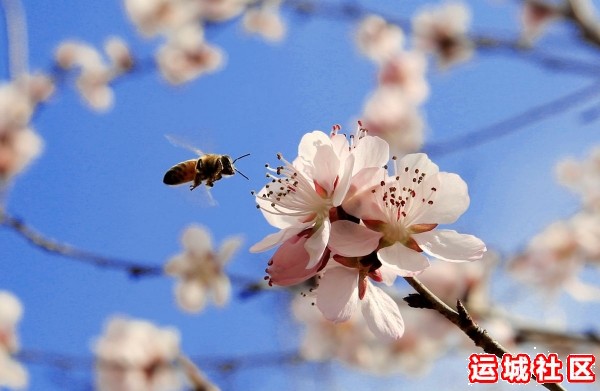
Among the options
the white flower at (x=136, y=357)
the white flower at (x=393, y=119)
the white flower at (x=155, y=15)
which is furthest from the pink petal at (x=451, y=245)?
the white flower at (x=155, y=15)

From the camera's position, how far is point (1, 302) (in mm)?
4332

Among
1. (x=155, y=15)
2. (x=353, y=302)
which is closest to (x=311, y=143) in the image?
(x=353, y=302)

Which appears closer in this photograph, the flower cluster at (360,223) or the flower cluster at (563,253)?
the flower cluster at (360,223)

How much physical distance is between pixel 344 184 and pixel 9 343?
3.81 m

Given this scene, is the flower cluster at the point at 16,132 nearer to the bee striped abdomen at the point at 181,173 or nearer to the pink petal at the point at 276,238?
the bee striped abdomen at the point at 181,173

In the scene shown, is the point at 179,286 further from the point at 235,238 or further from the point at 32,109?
the point at 32,109

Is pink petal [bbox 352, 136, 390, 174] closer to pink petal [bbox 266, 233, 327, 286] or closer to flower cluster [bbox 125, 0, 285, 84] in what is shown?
pink petal [bbox 266, 233, 327, 286]

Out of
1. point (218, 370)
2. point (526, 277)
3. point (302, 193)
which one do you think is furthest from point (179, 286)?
point (302, 193)

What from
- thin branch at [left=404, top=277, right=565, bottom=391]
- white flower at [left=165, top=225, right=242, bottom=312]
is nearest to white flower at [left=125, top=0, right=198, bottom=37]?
white flower at [left=165, top=225, right=242, bottom=312]

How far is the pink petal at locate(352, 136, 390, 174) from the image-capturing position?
1.05 m

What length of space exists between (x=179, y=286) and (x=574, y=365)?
303cm

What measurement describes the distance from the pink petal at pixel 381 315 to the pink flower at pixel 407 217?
0.10 meters

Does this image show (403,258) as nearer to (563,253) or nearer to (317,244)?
(317,244)

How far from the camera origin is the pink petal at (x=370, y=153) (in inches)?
41.2
